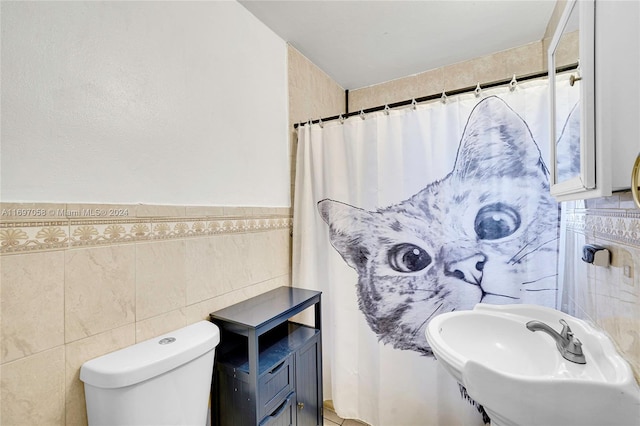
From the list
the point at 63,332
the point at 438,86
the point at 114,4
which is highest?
the point at 438,86

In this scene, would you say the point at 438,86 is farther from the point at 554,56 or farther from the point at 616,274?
the point at 616,274

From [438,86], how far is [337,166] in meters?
1.22

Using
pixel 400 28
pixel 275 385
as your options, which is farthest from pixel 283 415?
pixel 400 28

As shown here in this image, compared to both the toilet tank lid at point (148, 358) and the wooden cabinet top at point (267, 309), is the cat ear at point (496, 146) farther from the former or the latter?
the toilet tank lid at point (148, 358)

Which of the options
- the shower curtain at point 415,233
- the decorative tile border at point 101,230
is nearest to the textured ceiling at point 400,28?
the shower curtain at point 415,233

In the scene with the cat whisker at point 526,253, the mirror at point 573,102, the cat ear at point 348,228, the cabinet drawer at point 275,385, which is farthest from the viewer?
the cat ear at point 348,228

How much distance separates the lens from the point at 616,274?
802mm

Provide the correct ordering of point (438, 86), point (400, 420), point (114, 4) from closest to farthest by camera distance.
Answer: point (114, 4)
point (400, 420)
point (438, 86)

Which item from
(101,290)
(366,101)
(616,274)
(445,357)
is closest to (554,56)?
(616,274)

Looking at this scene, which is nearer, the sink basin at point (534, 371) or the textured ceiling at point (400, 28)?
the sink basin at point (534, 371)

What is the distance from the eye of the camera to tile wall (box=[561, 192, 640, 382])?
2.34 feet

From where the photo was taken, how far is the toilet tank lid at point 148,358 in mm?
854

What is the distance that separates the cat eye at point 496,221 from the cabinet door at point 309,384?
41.1 inches

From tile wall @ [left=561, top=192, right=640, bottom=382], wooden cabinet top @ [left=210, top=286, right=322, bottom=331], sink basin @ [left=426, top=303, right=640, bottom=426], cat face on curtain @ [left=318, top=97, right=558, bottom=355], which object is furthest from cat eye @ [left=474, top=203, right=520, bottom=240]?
wooden cabinet top @ [left=210, top=286, right=322, bottom=331]
